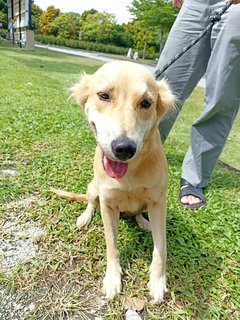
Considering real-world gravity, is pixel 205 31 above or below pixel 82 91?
above

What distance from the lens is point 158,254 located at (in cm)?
187

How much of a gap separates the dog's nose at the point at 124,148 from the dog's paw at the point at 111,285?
738 millimetres

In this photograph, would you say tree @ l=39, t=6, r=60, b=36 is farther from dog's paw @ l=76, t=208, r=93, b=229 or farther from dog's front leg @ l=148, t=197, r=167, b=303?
dog's front leg @ l=148, t=197, r=167, b=303

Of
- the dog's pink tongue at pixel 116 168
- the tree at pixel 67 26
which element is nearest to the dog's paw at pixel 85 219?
the dog's pink tongue at pixel 116 168

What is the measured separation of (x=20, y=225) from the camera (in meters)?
2.15

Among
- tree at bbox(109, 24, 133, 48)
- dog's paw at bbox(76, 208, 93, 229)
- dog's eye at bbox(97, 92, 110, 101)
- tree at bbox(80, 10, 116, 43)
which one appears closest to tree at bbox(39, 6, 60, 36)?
tree at bbox(80, 10, 116, 43)

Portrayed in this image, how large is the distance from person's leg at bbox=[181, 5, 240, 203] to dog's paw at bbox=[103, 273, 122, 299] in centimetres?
117

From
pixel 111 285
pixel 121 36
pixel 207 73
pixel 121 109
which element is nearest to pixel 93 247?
pixel 111 285

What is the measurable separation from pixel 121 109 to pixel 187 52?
4.54 ft

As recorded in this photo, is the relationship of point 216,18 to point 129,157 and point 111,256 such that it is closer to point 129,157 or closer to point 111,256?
point 129,157

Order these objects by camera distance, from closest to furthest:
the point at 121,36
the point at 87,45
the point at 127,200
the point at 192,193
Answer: the point at 127,200
the point at 192,193
the point at 87,45
the point at 121,36

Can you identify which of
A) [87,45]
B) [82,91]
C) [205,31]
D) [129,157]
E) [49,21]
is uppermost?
[205,31]

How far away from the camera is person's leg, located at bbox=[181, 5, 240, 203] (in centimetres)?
245

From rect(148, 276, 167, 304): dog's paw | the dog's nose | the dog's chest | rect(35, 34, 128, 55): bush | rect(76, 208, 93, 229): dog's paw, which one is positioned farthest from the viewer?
rect(35, 34, 128, 55): bush
